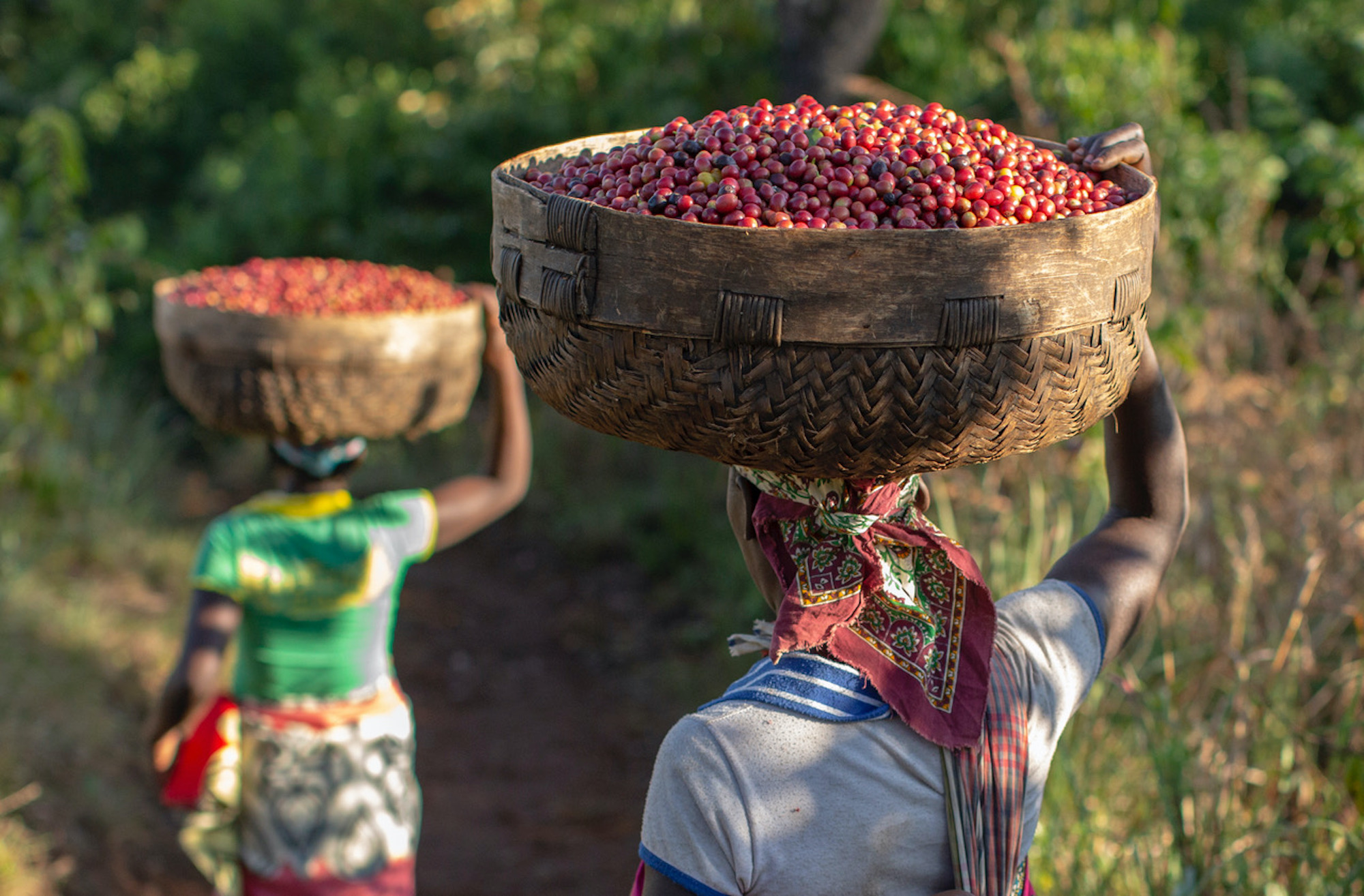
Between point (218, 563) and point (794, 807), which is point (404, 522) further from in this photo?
point (794, 807)

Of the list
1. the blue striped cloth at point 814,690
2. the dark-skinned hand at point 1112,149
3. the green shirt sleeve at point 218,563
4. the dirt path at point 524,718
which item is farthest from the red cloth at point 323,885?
the dark-skinned hand at point 1112,149

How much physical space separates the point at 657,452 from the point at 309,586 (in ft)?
14.5

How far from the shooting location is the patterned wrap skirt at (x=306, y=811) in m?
2.83

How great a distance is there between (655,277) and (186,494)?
683 centimetres

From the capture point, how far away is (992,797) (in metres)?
1.43

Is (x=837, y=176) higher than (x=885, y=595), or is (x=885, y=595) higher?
(x=837, y=176)

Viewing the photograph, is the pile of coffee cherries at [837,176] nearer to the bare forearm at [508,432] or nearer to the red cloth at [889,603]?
the red cloth at [889,603]

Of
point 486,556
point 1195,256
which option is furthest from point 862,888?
point 486,556

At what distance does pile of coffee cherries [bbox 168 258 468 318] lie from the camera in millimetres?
2750

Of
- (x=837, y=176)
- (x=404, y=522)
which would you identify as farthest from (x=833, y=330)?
(x=404, y=522)

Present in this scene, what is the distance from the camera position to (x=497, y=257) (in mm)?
1350

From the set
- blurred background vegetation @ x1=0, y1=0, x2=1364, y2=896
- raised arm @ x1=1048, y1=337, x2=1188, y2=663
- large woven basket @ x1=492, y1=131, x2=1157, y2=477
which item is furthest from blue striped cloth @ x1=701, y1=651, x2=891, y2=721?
blurred background vegetation @ x1=0, y1=0, x2=1364, y2=896

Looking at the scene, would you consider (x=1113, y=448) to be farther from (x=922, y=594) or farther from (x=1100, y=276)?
(x=1100, y=276)

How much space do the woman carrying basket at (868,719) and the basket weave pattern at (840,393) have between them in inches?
7.6
